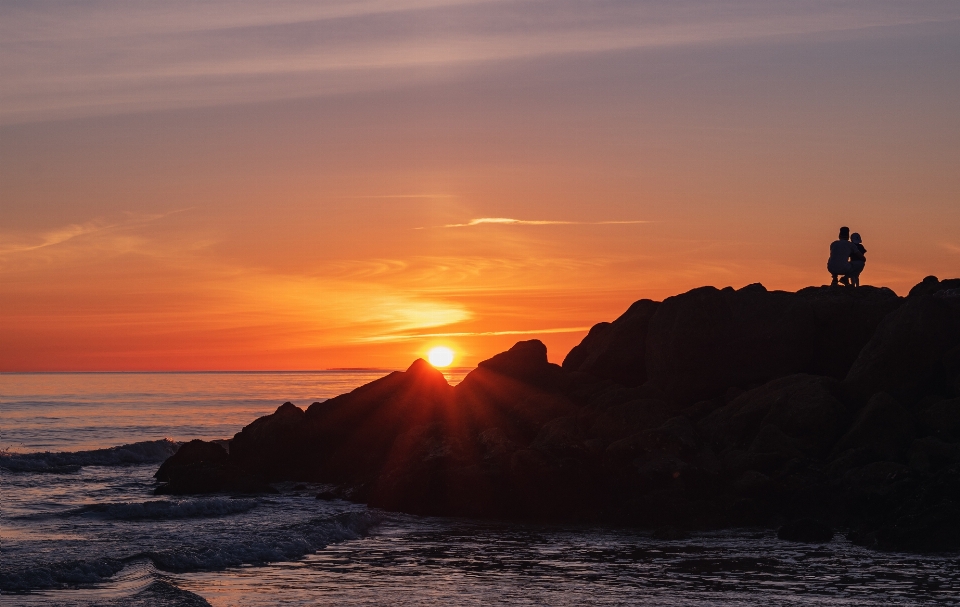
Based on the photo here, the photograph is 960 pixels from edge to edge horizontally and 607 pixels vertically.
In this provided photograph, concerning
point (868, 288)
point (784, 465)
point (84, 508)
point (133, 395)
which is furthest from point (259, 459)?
point (133, 395)

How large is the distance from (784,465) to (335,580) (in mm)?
11380

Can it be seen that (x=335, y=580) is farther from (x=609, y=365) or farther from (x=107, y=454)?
(x=107, y=454)

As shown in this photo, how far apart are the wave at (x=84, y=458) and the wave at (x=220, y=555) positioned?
60.7ft

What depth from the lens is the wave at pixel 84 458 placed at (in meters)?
37.2

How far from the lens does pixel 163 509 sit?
1019 inches

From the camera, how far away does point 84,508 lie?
2667 centimetres

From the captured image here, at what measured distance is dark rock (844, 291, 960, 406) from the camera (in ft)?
83.9

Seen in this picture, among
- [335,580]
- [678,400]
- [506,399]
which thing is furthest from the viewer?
[506,399]

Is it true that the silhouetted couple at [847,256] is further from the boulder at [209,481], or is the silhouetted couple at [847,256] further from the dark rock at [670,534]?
the boulder at [209,481]

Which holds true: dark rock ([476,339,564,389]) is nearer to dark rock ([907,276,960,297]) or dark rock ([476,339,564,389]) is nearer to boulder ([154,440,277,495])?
boulder ([154,440,277,495])

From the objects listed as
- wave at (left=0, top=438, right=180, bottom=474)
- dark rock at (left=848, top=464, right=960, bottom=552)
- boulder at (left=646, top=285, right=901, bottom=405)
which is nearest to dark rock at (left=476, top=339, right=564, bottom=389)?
boulder at (left=646, top=285, right=901, bottom=405)

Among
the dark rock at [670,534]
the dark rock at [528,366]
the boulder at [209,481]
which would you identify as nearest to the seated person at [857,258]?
the dark rock at [528,366]

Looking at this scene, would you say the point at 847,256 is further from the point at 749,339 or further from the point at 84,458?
the point at 84,458

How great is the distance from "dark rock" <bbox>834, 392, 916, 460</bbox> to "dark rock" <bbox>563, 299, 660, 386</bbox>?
976 centimetres
